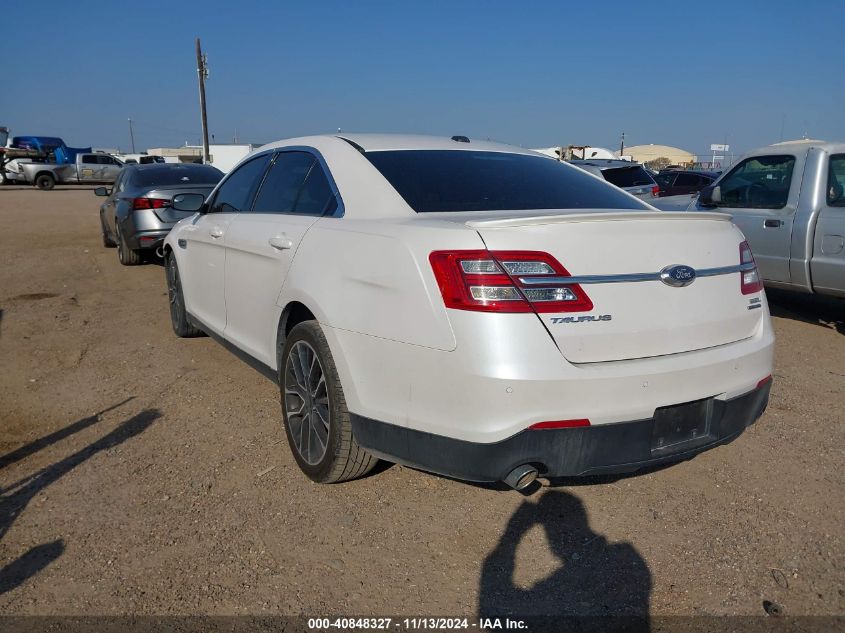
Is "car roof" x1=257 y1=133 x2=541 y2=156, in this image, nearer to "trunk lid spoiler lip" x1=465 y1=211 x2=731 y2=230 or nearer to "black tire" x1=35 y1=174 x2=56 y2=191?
"trunk lid spoiler lip" x1=465 y1=211 x2=731 y2=230

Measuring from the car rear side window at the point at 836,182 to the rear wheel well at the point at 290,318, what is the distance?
5.13 metres

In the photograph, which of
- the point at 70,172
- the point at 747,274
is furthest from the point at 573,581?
the point at 70,172

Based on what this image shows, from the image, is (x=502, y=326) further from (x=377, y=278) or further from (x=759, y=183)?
(x=759, y=183)

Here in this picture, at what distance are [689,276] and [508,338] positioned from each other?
81cm

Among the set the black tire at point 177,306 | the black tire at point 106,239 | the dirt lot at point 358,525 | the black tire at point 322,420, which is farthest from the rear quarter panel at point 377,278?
the black tire at point 106,239

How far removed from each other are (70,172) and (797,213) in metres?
36.3

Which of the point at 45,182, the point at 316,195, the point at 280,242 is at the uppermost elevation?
the point at 45,182

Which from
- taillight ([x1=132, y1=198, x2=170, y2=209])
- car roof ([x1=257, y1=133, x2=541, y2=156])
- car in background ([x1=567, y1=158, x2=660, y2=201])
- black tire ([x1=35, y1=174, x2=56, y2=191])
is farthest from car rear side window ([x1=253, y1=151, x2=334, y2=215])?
black tire ([x1=35, y1=174, x2=56, y2=191])

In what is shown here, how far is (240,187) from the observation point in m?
4.62

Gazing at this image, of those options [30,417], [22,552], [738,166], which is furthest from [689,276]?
[738,166]

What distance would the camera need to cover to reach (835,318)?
277 inches

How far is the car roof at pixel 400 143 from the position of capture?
3566 mm

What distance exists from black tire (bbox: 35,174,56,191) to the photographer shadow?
37.7 m

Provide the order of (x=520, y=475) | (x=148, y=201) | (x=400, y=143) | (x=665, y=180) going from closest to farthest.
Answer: (x=520, y=475) → (x=400, y=143) → (x=148, y=201) → (x=665, y=180)
